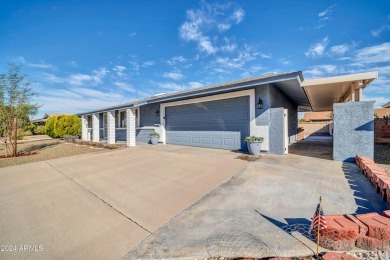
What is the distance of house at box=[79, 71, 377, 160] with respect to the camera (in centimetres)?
683

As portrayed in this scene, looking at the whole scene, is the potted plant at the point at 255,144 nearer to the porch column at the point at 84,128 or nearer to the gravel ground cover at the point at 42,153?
the gravel ground cover at the point at 42,153

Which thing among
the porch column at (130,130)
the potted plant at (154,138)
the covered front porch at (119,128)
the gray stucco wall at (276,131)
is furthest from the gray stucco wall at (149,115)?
the gray stucco wall at (276,131)

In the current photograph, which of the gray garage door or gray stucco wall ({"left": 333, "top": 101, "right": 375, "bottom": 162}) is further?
the gray garage door

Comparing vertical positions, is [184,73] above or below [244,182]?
above

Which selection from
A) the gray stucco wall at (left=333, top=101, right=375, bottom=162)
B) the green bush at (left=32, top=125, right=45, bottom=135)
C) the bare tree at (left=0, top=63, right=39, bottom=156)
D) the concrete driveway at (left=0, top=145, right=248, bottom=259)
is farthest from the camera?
the green bush at (left=32, top=125, right=45, bottom=135)

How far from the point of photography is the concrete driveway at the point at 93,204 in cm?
209

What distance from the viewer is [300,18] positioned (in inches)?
304

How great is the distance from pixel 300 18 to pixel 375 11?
2.73 m

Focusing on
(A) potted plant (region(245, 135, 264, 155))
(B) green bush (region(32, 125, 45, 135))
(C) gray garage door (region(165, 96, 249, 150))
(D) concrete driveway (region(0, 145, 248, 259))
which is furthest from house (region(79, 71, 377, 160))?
(B) green bush (region(32, 125, 45, 135))

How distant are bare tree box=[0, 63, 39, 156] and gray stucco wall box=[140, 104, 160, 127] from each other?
631cm

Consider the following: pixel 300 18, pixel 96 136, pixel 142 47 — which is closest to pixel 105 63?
pixel 142 47

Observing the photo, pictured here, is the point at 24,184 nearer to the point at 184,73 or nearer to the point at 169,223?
the point at 169,223

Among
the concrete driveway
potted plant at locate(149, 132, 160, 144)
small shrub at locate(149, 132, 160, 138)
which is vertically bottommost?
the concrete driveway

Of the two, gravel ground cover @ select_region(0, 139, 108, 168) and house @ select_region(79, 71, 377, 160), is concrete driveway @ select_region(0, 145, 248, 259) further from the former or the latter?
house @ select_region(79, 71, 377, 160)
